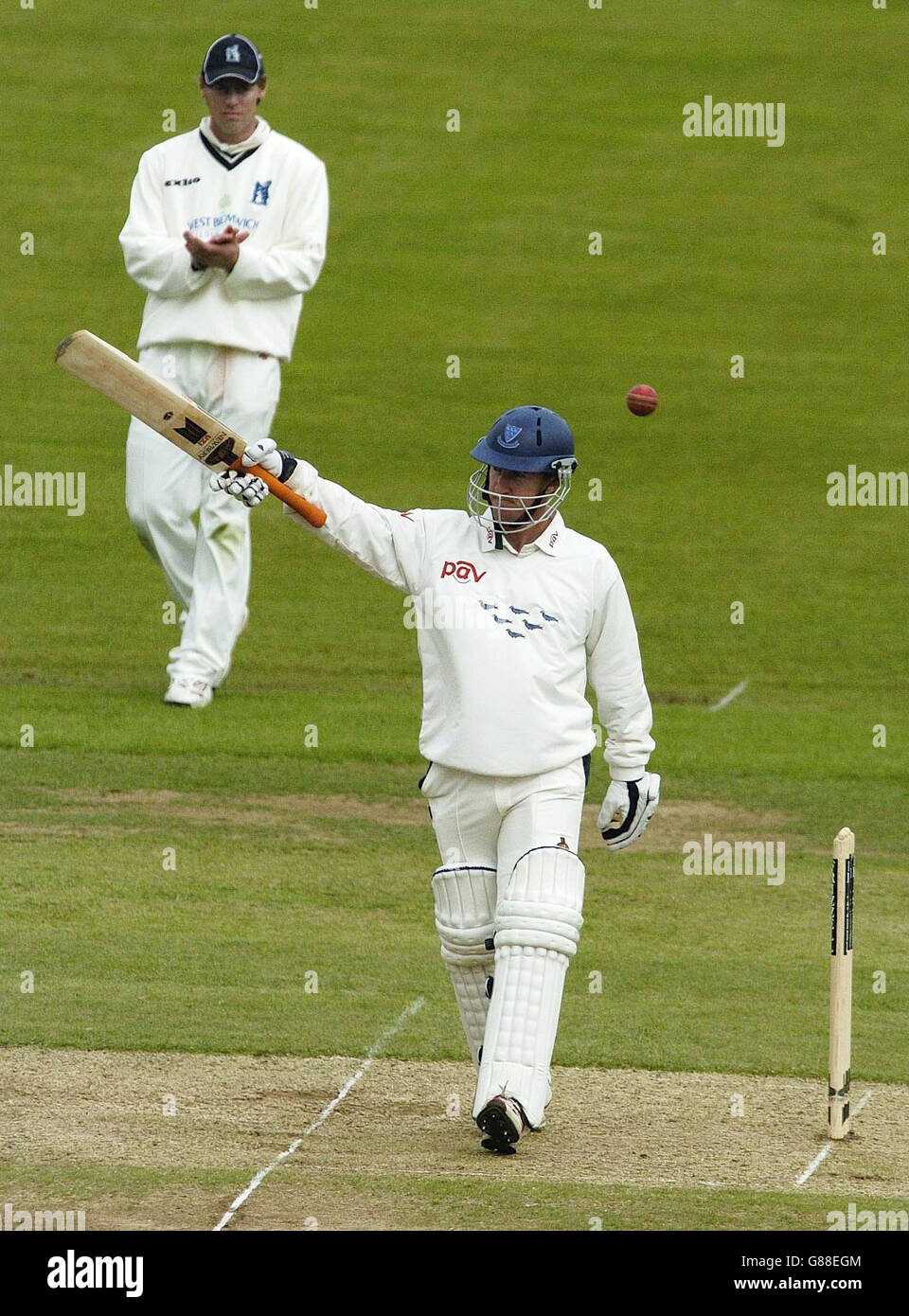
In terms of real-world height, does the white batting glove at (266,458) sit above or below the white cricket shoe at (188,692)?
below

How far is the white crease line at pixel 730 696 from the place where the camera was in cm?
1344

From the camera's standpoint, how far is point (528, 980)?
6570 millimetres

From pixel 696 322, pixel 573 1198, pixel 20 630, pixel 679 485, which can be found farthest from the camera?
pixel 696 322

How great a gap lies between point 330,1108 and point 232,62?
6.21 meters

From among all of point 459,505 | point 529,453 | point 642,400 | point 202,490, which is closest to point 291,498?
point 529,453

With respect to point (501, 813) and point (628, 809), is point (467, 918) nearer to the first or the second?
point (501, 813)

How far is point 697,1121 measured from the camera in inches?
276

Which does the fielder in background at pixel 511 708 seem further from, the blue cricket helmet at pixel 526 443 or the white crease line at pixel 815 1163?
the white crease line at pixel 815 1163

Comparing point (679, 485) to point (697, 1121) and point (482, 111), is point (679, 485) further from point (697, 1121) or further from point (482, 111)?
point (697, 1121)

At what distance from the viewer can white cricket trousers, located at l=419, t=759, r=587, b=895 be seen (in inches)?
265

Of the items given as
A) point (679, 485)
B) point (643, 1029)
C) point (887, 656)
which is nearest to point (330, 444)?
point (679, 485)

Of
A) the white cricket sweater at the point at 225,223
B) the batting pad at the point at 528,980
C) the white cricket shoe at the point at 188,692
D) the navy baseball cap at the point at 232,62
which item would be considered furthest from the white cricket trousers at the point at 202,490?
the batting pad at the point at 528,980

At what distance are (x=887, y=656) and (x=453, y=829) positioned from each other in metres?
8.34

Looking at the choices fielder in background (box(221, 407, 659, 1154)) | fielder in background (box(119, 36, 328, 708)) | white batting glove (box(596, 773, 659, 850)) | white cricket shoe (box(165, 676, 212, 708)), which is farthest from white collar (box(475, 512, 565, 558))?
white cricket shoe (box(165, 676, 212, 708))
